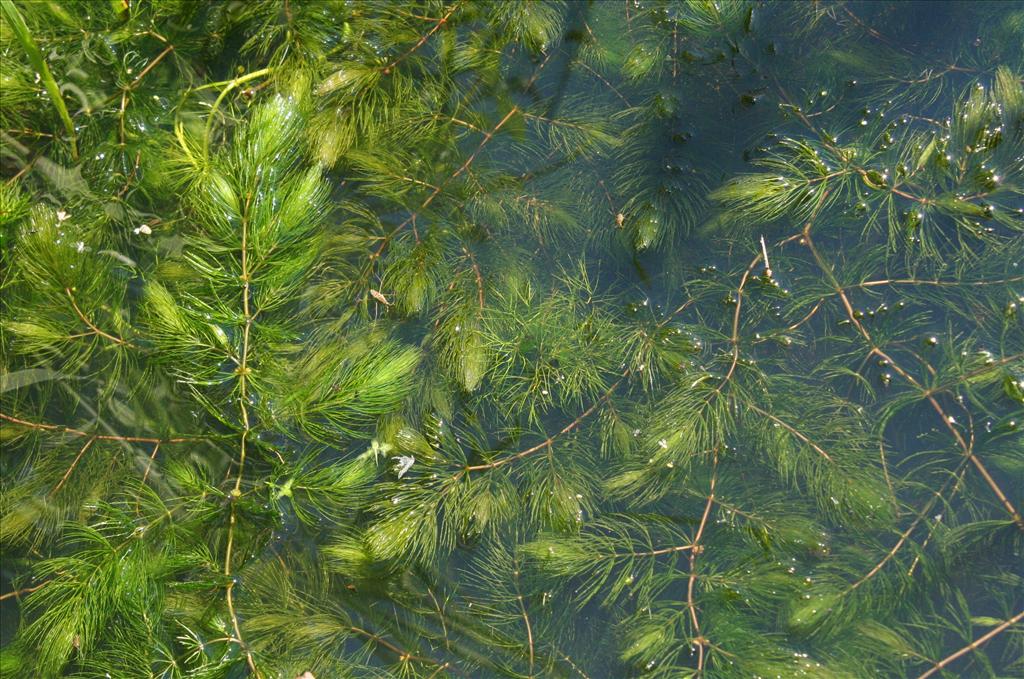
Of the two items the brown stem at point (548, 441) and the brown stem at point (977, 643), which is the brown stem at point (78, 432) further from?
the brown stem at point (977, 643)

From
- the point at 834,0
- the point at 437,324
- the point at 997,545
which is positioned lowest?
the point at 437,324

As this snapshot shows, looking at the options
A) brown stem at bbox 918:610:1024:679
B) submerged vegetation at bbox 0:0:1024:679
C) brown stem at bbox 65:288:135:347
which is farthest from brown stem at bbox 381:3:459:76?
brown stem at bbox 918:610:1024:679

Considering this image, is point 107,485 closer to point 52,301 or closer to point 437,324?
point 52,301

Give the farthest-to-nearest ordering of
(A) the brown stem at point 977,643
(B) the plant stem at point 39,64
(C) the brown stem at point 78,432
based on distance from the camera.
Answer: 1. (C) the brown stem at point 78,432
2. (B) the plant stem at point 39,64
3. (A) the brown stem at point 977,643

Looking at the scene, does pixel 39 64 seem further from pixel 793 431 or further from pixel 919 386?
pixel 919 386

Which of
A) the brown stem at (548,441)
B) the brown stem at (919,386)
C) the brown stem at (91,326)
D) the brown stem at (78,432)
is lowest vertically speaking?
the brown stem at (78,432)

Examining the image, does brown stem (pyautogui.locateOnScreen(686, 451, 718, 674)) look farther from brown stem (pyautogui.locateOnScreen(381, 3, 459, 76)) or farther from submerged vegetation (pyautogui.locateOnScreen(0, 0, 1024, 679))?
brown stem (pyautogui.locateOnScreen(381, 3, 459, 76))

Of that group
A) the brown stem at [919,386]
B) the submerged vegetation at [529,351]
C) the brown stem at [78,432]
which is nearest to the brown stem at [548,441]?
the submerged vegetation at [529,351]

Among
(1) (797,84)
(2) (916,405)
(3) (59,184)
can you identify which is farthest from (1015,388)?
(3) (59,184)
